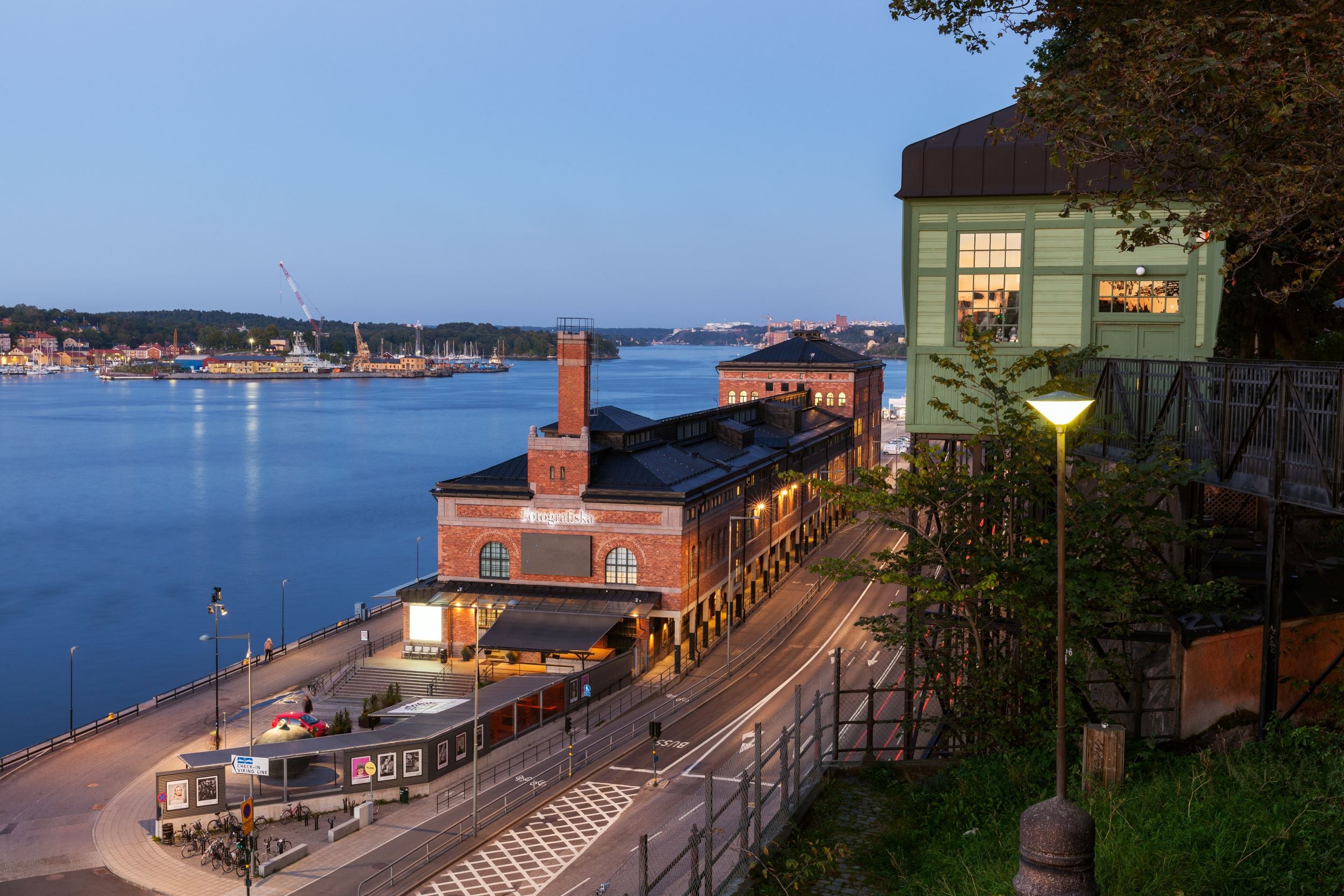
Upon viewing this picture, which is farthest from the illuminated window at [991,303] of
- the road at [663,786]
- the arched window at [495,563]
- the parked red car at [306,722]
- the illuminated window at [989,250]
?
the arched window at [495,563]

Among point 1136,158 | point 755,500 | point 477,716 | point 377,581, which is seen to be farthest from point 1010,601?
point 377,581

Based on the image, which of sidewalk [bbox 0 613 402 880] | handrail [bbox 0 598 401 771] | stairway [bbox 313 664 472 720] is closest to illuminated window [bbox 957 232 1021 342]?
sidewalk [bbox 0 613 402 880]

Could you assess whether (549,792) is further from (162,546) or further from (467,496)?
(162,546)

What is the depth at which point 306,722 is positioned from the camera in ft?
149

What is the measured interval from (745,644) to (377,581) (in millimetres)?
45312

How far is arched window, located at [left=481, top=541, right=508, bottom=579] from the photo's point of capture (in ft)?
190

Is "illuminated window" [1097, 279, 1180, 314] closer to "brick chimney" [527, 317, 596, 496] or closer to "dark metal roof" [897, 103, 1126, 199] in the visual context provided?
"dark metal roof" [897, 103, 1126, 199]

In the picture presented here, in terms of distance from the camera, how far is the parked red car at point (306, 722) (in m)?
45.2

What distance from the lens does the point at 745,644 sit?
59.7 m

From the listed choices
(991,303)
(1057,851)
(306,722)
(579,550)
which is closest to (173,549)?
(579,550)

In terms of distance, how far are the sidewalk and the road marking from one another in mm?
18579

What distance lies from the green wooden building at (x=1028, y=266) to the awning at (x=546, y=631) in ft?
97.0

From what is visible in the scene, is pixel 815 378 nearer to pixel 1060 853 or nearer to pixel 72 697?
pixel 72 697

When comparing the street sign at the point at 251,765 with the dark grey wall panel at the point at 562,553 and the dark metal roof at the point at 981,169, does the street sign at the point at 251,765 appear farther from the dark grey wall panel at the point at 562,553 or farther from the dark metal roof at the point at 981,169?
the dark metal roof at the point at 981,169
